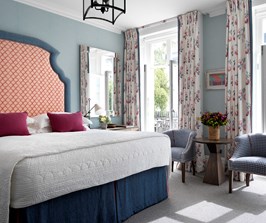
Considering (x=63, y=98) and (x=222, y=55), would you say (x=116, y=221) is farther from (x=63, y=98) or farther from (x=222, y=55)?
(x=222, y=55)

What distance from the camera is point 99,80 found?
17.0ft

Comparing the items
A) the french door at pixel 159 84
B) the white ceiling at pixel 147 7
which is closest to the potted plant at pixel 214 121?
the french door at pixel 159 84

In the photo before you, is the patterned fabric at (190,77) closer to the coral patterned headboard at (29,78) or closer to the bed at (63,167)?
the bed at (63,167)

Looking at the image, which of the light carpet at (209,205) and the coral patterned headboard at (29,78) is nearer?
the light carpet at (209,205)

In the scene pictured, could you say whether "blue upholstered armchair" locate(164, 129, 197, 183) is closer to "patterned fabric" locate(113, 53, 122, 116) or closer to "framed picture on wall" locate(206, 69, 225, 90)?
"framed picture on wall" locate(206, 69, 225, 90)

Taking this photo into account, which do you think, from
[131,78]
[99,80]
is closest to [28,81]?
[99,80]

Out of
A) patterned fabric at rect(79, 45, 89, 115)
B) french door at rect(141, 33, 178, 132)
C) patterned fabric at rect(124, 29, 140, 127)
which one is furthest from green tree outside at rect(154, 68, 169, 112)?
patterned fabric at rect(79, 45, 89, 115)

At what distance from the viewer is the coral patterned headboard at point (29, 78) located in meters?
3.71

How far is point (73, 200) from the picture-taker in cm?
218

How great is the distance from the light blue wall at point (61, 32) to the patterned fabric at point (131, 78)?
1.32ft

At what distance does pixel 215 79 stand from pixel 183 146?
1.34 m

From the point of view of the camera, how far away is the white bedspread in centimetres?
176

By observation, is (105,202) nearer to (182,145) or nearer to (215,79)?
(182,145)

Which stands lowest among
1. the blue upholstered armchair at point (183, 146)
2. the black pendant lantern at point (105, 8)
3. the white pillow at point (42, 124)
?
the blue upholstered armchair at point (183, 146)
